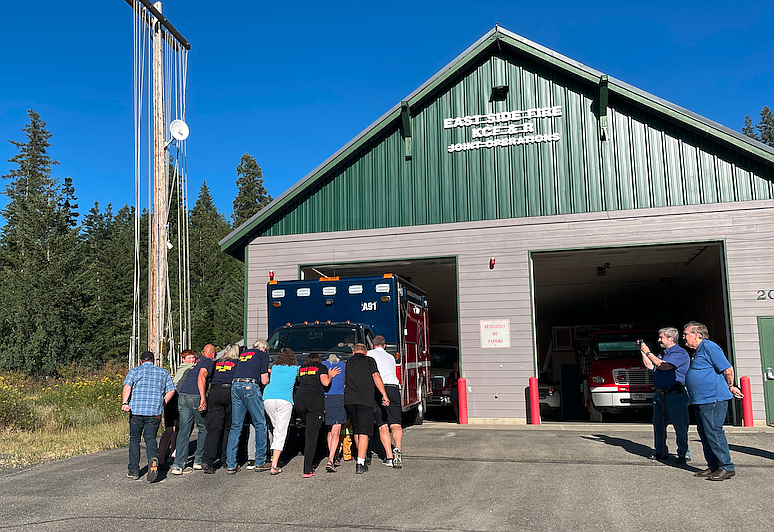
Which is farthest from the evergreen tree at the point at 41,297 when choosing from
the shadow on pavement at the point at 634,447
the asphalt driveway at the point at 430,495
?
the shadow on pavement at the point at 634,447

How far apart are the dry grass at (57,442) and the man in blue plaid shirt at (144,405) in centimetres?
277

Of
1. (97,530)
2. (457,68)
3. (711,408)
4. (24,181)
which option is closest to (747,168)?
(457,68)

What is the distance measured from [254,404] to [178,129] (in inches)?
302

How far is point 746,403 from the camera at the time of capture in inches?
512

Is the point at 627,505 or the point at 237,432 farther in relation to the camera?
the point at 237,432

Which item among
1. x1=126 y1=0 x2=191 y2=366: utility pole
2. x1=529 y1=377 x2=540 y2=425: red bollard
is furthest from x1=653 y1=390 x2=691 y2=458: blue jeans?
x1=126 y1=0 x2=191 y2=366: utility pole

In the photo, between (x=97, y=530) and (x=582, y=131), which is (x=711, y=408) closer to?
(x=97, y=530)

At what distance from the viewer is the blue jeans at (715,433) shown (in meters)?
7.68

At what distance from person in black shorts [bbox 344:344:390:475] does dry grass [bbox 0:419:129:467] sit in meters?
5.50

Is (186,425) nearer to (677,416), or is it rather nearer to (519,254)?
(677,416)

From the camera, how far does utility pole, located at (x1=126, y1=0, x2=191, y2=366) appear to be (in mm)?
12586

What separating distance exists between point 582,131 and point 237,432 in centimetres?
1082

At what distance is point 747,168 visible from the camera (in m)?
13.9

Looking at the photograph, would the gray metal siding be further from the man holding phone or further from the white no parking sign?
the man holding phone
